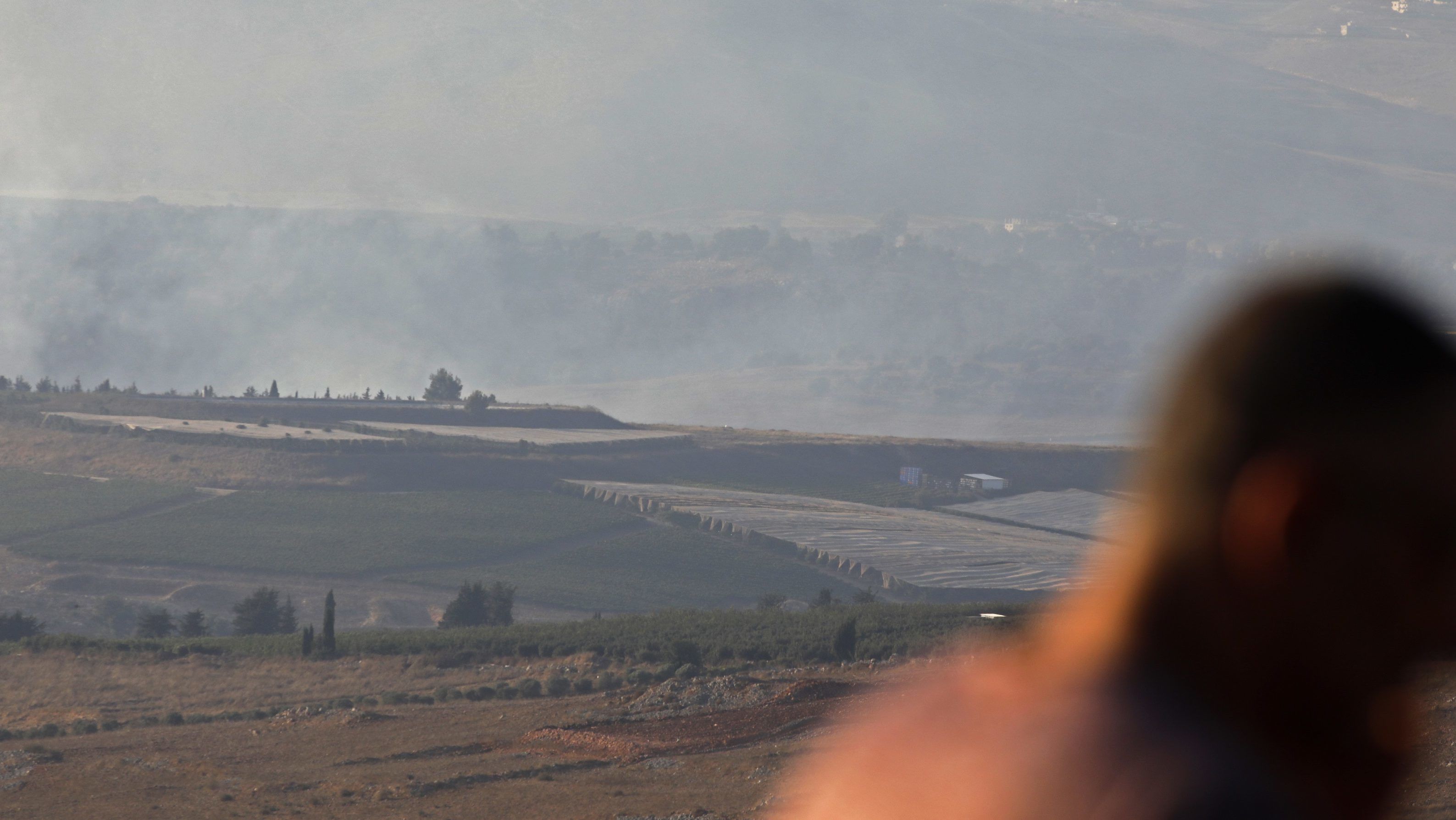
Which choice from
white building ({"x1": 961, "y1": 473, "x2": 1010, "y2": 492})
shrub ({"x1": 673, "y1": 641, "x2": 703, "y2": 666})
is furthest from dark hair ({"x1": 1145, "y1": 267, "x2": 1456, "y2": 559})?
white building ({"x1": 961, "y1": 473, "x2": 1010, "y2": 492})

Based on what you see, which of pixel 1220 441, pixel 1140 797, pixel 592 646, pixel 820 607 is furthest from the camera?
pixel 820 607

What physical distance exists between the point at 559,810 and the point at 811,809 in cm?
2111

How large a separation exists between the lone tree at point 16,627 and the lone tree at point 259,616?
7.11 metres

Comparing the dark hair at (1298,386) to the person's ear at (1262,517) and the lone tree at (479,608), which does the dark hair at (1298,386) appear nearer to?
the person's ear at (1262,517)

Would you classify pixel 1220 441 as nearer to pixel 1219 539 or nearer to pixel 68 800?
pixel 1219 539

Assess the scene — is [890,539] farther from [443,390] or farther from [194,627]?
[443,390]

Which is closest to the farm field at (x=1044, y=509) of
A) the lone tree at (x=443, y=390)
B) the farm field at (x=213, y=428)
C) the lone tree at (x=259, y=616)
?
the farm field at (x=213, y=428)

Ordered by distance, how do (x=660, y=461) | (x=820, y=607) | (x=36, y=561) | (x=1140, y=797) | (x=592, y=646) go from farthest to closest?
(x=660, y=461) → (x=36, y=561) → (x=820, y=607) → (x=592, y=646) → (x=1140, y=797)

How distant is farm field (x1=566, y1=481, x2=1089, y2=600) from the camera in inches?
2790

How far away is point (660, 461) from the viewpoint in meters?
103

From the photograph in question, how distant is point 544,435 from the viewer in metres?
109

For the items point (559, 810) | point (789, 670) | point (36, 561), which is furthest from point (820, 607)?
point (36, 561)

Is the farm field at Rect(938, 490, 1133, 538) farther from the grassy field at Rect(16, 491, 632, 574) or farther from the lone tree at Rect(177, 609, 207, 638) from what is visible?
the lone tree at Rect(177, 609, 207, 638)

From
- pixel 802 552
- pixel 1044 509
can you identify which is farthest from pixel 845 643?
pixel 1044 509
